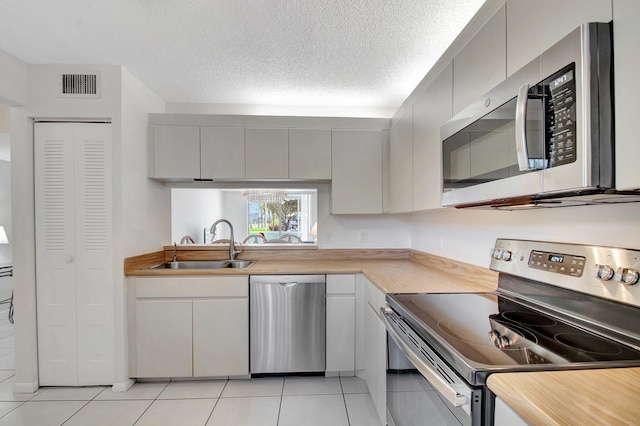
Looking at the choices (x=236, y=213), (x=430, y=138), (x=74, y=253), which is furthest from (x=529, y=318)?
(x=236, y=213)

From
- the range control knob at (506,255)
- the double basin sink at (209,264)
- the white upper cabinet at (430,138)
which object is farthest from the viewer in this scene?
the double basin sink at (209,264)

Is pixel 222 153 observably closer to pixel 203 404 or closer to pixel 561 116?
pixel 203 404

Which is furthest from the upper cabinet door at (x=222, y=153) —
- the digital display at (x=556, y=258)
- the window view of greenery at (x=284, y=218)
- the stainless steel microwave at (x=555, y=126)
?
the digital display at (x=556, y=258)

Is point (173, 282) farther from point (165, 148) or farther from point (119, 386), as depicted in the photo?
point (165, 148)

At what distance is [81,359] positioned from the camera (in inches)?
86.0

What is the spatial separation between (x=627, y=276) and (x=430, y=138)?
1.06m

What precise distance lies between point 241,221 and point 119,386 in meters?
3.09

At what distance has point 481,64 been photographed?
3.99ft

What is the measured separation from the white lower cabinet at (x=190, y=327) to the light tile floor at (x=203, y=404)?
13 centimetres

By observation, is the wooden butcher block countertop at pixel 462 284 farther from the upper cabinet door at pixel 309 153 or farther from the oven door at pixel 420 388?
the upper cabinet door at pixel 309 153

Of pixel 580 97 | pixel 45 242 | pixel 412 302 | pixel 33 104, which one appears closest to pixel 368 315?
pixel 412 302

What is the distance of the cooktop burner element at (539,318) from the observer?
80cm

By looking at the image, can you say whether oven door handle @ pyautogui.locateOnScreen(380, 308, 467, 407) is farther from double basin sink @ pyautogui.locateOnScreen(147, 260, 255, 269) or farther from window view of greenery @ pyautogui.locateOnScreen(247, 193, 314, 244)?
window view of greenery @ pyautogui.locateOnScreen(247, 193, 314, 244)

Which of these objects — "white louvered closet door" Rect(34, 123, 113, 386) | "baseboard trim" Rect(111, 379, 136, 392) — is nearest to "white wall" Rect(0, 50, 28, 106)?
"white louvered closet door" Rect(34, 123, 113, 386)
